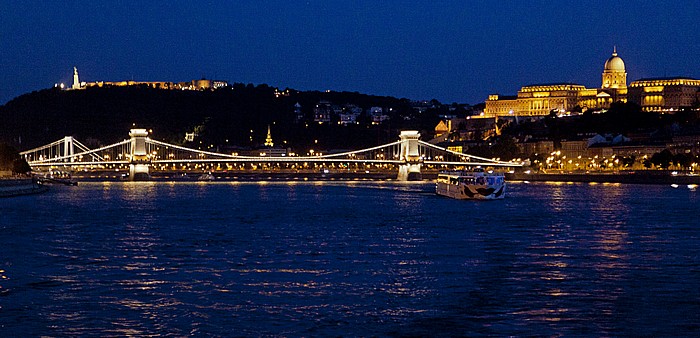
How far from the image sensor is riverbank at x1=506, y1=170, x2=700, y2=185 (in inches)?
2327

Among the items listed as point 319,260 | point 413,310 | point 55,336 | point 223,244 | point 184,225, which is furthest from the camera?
point 184,225

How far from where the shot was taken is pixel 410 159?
233 ft

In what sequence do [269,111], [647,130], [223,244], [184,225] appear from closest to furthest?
[223,244], [184,225], [647,130], [269,111]

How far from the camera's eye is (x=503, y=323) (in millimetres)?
11047

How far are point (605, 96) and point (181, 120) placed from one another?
35.6 m

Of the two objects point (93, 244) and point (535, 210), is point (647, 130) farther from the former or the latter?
point (93, 244)

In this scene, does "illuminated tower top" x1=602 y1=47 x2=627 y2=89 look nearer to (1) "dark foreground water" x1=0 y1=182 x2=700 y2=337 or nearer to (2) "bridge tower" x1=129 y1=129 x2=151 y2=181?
(2) "bridge tower" x1=129 y1=129 x2=151 y2=181

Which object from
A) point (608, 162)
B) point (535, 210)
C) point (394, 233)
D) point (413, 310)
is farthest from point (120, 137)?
point (413, 310)

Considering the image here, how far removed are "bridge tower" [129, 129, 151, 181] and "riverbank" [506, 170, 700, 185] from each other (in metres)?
19.5

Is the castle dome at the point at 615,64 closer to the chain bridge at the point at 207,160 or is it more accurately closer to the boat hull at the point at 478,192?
the chain bridge at the point at 207,160

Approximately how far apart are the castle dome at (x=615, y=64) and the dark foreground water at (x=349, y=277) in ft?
297

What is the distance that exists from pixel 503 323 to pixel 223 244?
8.70m

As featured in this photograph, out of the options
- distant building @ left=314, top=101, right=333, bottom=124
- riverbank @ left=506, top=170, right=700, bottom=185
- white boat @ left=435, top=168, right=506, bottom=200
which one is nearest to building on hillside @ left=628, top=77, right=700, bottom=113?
distant building @ left=314, top=101, right=333, bottom=124

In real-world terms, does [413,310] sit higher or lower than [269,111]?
lower
